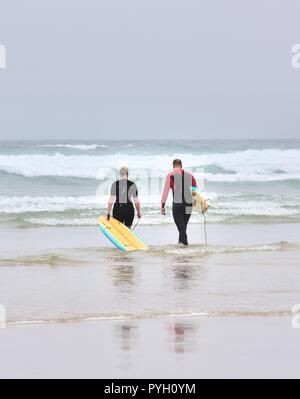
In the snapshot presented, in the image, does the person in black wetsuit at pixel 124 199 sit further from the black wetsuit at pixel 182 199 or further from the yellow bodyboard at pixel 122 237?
the black wetsuit at pixel 182 199

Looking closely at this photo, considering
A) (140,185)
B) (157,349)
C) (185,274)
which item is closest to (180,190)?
(185,274)

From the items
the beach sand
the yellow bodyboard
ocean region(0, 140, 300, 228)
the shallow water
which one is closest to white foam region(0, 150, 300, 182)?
ocean region(0, 140, 300, 228)

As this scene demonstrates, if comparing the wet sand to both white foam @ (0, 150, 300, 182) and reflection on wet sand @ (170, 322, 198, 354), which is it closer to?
reflection on wet sand @ (170, 322, 198, 354)

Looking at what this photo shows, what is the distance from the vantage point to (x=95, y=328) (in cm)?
893

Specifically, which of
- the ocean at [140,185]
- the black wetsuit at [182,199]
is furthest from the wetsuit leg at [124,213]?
the ocean at [140,185]

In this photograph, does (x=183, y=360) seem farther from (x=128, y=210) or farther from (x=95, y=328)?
(x=128, y=210)

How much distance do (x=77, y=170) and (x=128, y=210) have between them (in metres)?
29.7

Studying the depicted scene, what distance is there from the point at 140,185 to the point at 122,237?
20683 mm

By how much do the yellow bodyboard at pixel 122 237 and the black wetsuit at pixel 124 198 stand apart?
127mm

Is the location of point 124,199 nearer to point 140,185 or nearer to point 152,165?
point 140,185

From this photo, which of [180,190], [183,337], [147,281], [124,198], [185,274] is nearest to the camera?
[183,337]

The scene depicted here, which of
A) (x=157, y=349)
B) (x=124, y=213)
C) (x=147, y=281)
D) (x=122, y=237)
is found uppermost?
(x=124, y=213)

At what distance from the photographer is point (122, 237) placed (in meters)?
15.7
